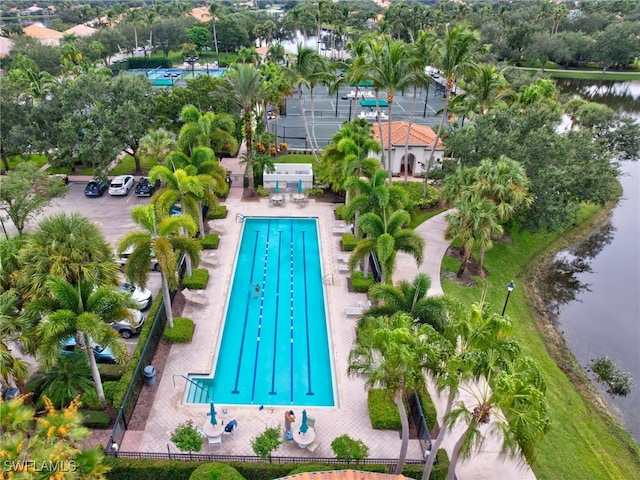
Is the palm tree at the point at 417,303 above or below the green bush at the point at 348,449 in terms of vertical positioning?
above

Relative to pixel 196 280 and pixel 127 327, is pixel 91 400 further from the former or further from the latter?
pixel 196 280

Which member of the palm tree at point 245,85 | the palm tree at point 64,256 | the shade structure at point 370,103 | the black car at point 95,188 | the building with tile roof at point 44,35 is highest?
the building with tile roof at point 44,35

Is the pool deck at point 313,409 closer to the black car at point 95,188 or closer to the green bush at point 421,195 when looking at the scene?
the green bush at point 421,195

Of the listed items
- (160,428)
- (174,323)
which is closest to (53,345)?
(160,428)

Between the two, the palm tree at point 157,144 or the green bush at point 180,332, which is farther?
the palm tree at point 157,144

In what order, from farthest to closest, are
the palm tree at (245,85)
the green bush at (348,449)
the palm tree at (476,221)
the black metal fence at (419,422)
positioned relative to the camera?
1. the palm tree at (245,85)
2. the palm tree at (476,221)
3. the black metal fence at (419,422)
4. the green bush at (348,449)

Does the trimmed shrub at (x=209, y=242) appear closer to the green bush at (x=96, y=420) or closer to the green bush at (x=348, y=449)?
the green bush at (x=96, y=420)

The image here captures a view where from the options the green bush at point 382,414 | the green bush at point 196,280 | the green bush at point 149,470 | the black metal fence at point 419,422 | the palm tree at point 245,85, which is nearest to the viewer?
the green bush at point 149,470

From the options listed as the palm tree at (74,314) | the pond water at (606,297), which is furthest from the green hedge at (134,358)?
the pond water at (606,297)
